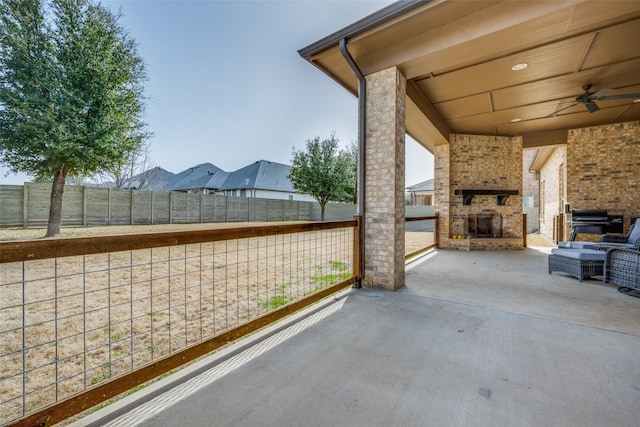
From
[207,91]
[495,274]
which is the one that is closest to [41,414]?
[495,274]

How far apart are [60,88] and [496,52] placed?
10681mm

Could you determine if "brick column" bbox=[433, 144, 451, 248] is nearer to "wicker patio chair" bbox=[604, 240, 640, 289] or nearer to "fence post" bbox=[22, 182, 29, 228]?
"wicker patio chair" bbox=[604, 240, 640, 289]

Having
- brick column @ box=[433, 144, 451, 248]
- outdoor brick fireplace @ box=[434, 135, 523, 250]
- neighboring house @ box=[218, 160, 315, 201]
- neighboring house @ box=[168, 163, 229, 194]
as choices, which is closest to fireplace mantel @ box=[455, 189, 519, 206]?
outdoor brick fireplace @ box=[434, 135, 523, 250]

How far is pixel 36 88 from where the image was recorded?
7508mm

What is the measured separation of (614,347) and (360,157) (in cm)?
313

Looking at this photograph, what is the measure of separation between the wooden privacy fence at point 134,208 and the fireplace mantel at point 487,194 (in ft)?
40.9

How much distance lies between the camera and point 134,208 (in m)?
12.7

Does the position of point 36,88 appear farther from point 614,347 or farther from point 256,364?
point 614,347

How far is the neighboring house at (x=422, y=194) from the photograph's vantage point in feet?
68.5

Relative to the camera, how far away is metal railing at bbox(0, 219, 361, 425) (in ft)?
4.39

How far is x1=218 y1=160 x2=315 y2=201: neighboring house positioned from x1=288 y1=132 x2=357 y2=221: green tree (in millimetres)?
→ 5581

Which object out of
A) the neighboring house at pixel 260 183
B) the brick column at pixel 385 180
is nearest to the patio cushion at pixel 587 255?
the brick column at pixel 385 180

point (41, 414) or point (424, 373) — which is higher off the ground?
point (41, 414)

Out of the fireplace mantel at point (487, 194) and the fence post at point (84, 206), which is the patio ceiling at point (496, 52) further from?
the fence post at point (84, 206)
